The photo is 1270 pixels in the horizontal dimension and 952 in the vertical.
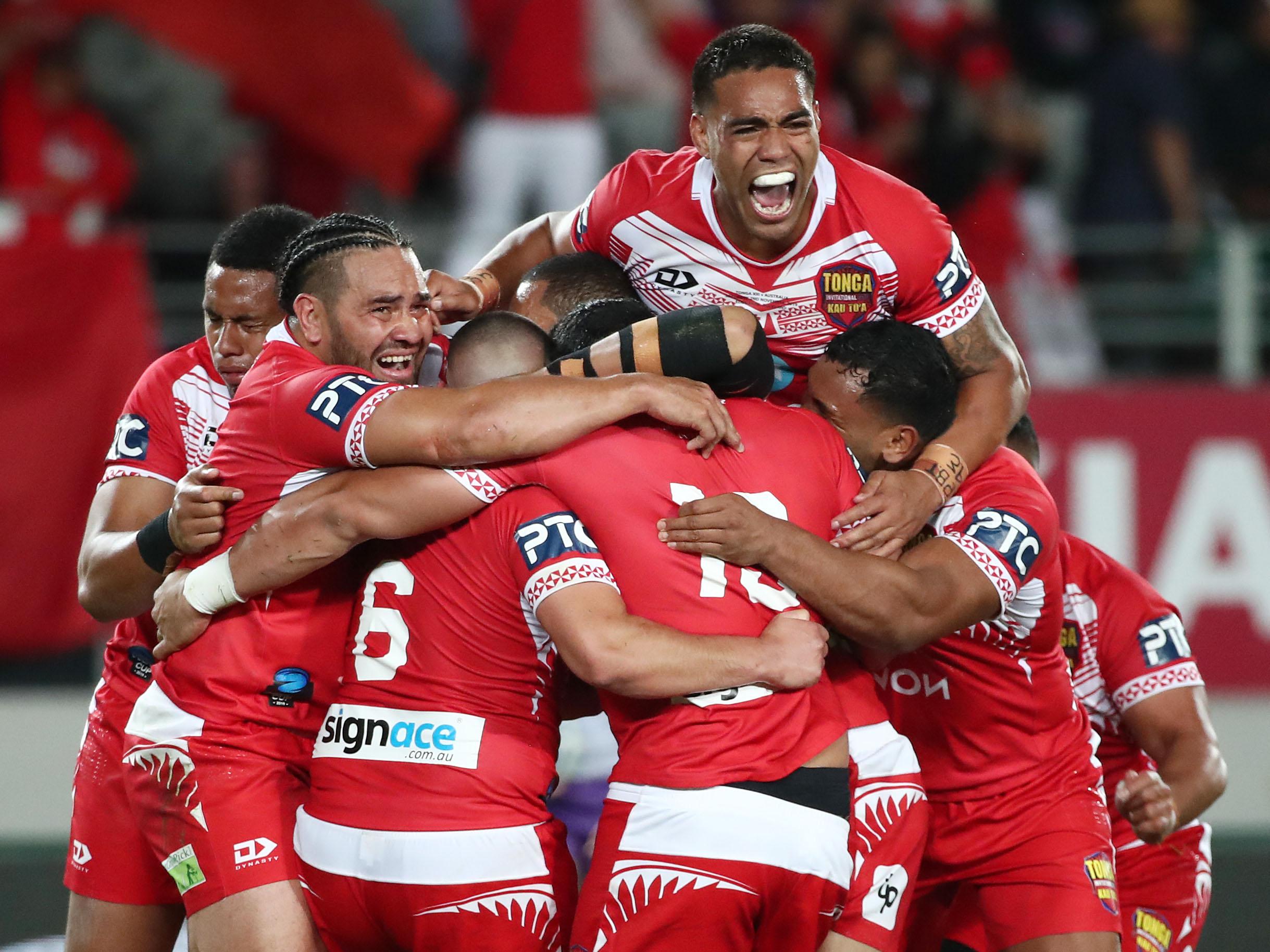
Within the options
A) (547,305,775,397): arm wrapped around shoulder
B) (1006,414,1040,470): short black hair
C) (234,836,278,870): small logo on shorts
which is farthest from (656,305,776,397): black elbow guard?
(234,836,278,870): small logo on shorts

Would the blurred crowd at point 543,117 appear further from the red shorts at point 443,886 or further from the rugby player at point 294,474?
the red shorts at point 443,886

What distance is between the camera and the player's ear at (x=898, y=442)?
169 inches

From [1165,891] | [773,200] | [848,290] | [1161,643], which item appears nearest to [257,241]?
[773,200]

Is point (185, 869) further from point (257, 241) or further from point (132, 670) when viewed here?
point (257, 241)

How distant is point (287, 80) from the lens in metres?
10.4

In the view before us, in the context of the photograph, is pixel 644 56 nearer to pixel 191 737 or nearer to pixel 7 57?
pixel 7 57

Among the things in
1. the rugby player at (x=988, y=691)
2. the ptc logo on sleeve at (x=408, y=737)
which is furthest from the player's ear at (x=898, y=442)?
the ptc logo on sleeve at (x=408, y=737)

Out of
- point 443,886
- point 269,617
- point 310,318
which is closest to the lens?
point 443,886

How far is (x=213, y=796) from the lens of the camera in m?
3.92

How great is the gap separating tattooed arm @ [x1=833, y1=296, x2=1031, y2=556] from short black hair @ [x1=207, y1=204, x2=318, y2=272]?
1.81m

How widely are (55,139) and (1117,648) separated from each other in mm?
7468

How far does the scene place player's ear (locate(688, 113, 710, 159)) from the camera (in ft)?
15.3

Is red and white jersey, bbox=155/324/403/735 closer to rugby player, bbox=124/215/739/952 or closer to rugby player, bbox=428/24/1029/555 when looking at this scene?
rugby player, bbox=124/215/739/952

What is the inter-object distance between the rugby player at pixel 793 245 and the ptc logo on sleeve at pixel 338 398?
792mm
